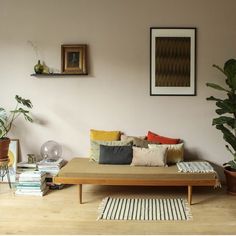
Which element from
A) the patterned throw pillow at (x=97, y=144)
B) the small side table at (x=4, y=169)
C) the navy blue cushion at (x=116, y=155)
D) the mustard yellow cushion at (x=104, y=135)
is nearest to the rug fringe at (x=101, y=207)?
the navy blue cushion at (x=116, y=155)

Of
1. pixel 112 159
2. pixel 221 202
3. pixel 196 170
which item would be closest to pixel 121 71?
pixel 112 159

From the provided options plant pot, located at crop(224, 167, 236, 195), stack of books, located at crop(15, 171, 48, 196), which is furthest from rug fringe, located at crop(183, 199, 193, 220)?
stack of books, located at crop(15, 171, 48, 196)

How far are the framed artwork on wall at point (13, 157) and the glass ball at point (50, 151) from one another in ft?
1.28

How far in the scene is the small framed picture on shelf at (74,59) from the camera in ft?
14.1

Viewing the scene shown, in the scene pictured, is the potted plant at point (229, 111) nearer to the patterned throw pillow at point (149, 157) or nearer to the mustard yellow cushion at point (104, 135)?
the patterned throw pillow at point (149, 157)

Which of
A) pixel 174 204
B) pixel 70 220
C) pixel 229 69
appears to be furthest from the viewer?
pixel 229 69

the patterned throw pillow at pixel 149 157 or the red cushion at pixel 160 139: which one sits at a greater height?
the red cushion at pixel 160 139

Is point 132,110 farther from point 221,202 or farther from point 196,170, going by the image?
point 221,202

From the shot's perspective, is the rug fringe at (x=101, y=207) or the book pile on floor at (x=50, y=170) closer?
the rug fringe at (x=101, y=207)

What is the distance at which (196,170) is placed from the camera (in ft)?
11.8

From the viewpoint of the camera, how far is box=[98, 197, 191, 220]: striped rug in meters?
3.18

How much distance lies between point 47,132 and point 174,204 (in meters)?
2.02

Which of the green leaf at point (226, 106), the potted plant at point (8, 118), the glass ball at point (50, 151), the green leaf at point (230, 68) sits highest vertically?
the green leaf at point (230, 68)

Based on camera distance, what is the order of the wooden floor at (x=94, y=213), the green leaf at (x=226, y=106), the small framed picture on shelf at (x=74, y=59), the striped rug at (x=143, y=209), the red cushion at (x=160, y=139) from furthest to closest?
the small framed picture on shelf at (x=74, y=59), the red cushion at (x=160, y=139), the green leaf at (x=226, y=106), the striped rug at (x=143, y=209), the wooden floor at (x=94, y=213)
